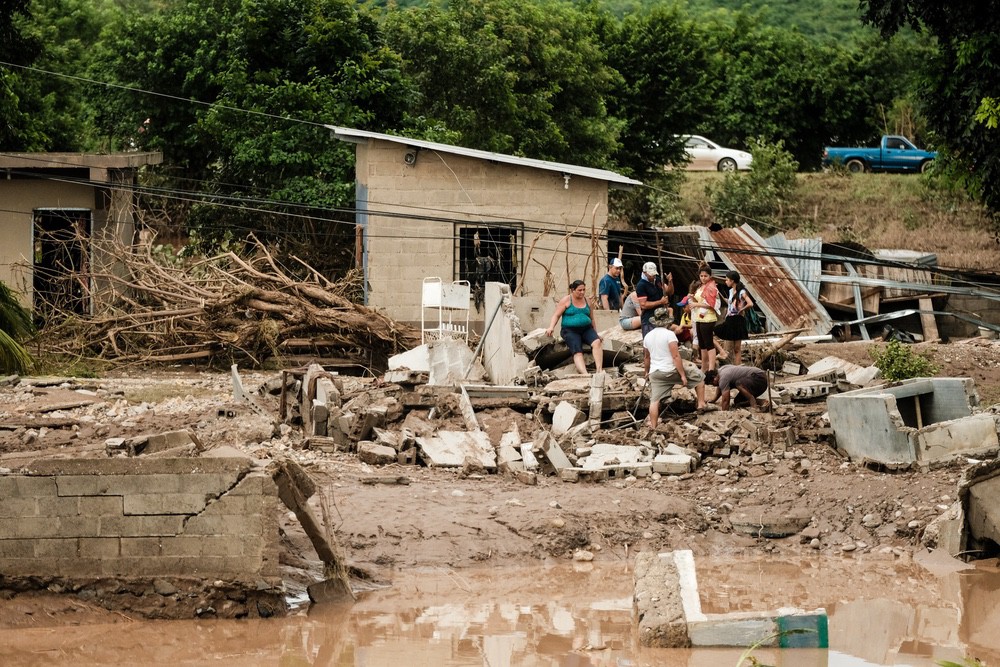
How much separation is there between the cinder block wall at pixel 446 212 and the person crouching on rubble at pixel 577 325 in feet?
18.5

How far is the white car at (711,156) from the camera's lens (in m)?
37.7

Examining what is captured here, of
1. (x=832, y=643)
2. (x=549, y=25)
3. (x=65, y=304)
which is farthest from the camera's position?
(x=549, y=25)

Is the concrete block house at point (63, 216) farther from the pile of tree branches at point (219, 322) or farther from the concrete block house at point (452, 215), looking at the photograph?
the concrete block house at point (452, 215)

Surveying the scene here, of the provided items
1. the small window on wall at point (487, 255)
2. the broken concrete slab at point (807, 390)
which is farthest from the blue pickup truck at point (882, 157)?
the broken concrete slab at point (807, 390)

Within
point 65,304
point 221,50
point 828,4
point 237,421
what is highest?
point 828,4

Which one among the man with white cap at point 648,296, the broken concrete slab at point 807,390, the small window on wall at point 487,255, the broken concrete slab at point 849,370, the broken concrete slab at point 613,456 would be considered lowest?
the broken concrete slab at point 613,456

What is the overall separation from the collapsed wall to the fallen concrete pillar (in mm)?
2950

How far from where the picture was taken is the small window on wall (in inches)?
863

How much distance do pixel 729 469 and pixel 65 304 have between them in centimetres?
1294

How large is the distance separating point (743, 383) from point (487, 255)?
26.2 ft

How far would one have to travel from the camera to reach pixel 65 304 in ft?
71.5

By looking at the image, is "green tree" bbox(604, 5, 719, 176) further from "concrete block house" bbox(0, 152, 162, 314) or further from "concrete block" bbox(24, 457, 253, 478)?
"concrete block" bbox(24, 457, 253, 478)


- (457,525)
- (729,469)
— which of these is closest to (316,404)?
(457,525)

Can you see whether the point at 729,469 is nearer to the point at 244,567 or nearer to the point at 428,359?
the point at 428,359
